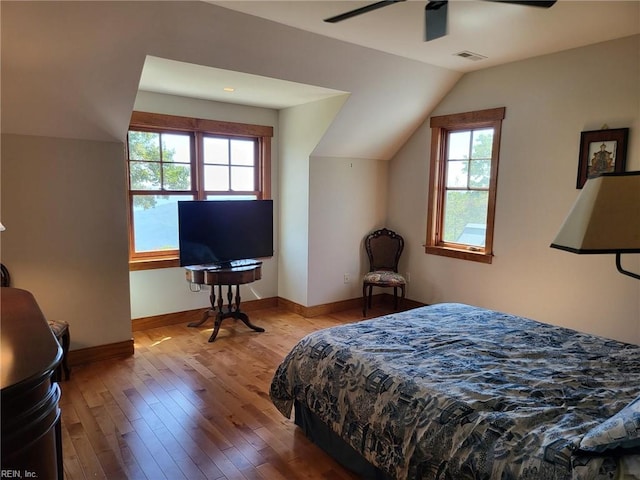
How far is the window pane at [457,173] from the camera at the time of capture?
187 inches

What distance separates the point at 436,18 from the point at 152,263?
3.53m

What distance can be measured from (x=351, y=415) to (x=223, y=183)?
11.3 feet

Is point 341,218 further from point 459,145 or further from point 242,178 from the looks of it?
point 459,145

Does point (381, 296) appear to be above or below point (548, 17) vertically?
below

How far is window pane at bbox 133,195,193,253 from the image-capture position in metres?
4.42

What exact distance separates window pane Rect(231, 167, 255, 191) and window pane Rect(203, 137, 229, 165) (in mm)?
163

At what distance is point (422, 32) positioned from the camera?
325 cm

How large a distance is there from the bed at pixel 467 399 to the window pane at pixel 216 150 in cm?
293

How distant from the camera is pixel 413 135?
16.9 ft

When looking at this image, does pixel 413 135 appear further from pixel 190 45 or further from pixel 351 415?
pixel 351 415

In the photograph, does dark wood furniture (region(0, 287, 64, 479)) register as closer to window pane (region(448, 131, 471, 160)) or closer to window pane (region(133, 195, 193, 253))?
window pane (region(133, 195, 193, 253))

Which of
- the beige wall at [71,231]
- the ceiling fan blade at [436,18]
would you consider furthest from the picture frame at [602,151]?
the beige wall at [71,231]

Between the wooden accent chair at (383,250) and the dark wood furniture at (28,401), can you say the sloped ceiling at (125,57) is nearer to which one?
the wooden accent chair at (383,250)

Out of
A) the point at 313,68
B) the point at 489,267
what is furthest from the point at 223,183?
the point at 489,267
